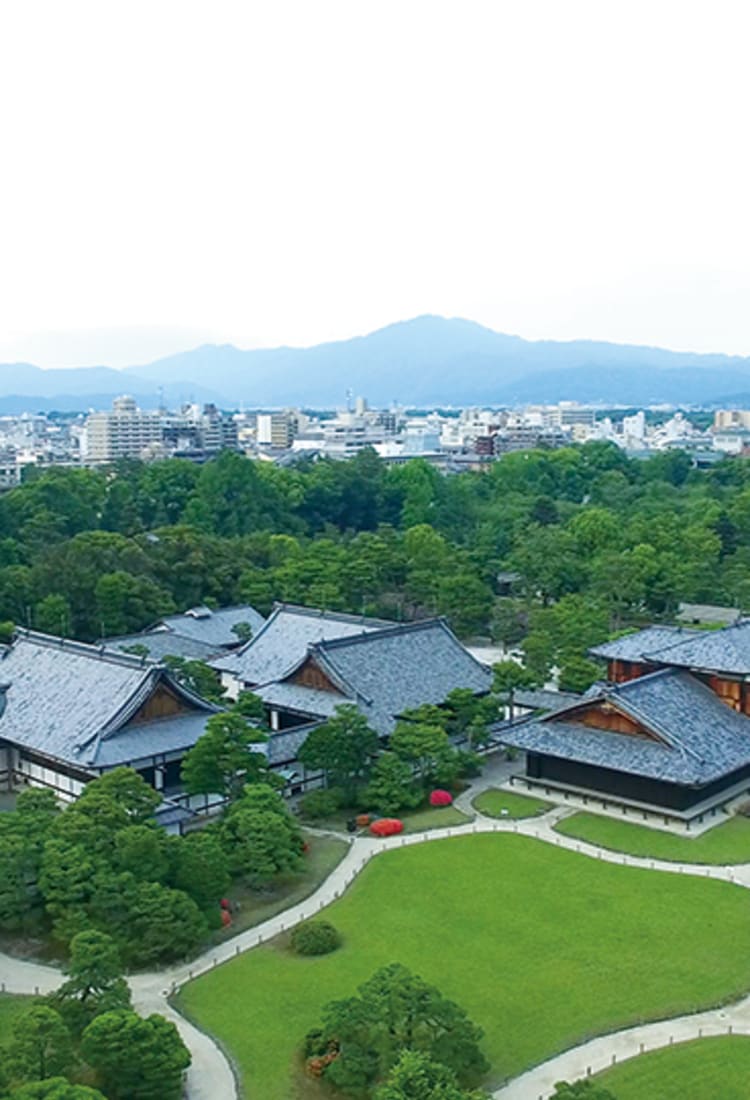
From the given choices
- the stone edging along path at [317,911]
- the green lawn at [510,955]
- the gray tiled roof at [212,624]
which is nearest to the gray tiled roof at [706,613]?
the gray tiled roof at [212,624]

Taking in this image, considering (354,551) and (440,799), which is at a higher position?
(354,551)

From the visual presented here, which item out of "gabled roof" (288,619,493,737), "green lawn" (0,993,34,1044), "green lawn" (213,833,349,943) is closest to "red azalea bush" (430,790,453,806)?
"gabled roof" (288,619,493,737)

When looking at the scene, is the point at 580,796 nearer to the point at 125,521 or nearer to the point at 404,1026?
the point at 404,1026

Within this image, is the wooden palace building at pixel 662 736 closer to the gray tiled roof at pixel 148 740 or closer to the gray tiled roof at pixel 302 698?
the gray tiled roof at pixel 302 698

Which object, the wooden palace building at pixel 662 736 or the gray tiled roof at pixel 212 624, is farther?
the gray tiled roof at pixel 212 624

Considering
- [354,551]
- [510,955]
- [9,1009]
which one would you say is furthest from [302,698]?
[354,551]

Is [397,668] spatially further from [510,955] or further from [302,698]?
[510,955]
